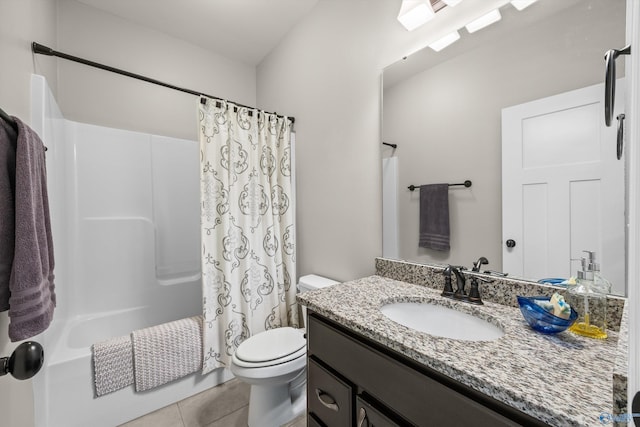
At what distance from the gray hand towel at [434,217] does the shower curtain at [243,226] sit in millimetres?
1003

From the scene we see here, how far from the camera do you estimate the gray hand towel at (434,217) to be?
1212 mm

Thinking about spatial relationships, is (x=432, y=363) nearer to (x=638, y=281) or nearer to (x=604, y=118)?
(x=638, y=281)

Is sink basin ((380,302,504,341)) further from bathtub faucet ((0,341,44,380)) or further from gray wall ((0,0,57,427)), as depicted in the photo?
gray wall ((0,0,57,427))

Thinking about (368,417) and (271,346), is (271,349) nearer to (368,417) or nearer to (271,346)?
(271,346)

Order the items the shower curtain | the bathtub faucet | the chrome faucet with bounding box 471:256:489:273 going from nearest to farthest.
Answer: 1. the bathtub faucet
2. the chrome faucet with bounding box 471:256:489:273
3. the shower curtain

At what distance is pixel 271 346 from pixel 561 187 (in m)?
1.46

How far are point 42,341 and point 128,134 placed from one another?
1523 millimetres

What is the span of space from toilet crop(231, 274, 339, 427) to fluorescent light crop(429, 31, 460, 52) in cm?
163

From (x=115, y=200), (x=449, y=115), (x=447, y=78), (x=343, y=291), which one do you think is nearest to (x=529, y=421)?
(x=343, y=291)

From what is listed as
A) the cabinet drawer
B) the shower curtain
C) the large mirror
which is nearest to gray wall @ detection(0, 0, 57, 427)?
the shower curtain

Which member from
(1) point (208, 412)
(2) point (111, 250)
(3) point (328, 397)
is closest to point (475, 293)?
(3) point (328, 397)

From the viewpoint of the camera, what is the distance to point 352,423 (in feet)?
2.72

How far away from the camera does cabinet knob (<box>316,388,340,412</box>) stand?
2.96 ft

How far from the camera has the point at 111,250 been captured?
6.75ft
